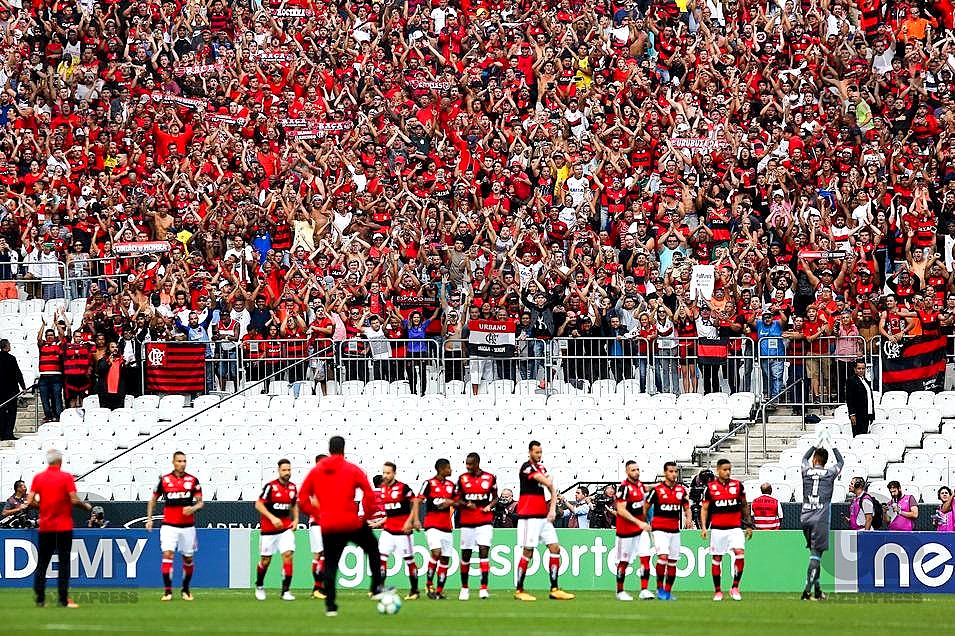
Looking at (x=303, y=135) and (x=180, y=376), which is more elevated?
(x=303, y=135)

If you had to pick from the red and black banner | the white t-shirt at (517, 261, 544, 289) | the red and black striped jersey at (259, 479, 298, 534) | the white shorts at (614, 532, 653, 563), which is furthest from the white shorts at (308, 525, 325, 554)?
the red and black banner

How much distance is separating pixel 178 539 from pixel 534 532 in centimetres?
420

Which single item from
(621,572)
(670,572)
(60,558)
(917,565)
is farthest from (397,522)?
→ (917,565)

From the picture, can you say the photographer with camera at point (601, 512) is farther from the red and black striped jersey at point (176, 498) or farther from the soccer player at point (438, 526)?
the red and black striped jersey at point (176, 498)

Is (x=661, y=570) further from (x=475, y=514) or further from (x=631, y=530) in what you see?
(x=475, y=514)

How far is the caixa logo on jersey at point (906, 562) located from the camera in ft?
76.0

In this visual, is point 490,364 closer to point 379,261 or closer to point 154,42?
point 379,261

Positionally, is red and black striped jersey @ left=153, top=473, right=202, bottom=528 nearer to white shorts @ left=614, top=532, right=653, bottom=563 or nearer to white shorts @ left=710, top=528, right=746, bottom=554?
white shorts @ left=614, top=532, right=653, bottom=563

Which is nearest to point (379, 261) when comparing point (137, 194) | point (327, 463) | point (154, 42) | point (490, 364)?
point (490, 364)

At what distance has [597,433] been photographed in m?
27.3

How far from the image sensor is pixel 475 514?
22266 millimetres

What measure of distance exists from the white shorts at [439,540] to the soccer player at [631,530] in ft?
6.63

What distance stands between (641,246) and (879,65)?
5469 millimetres

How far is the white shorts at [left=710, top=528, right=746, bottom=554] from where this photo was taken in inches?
875
